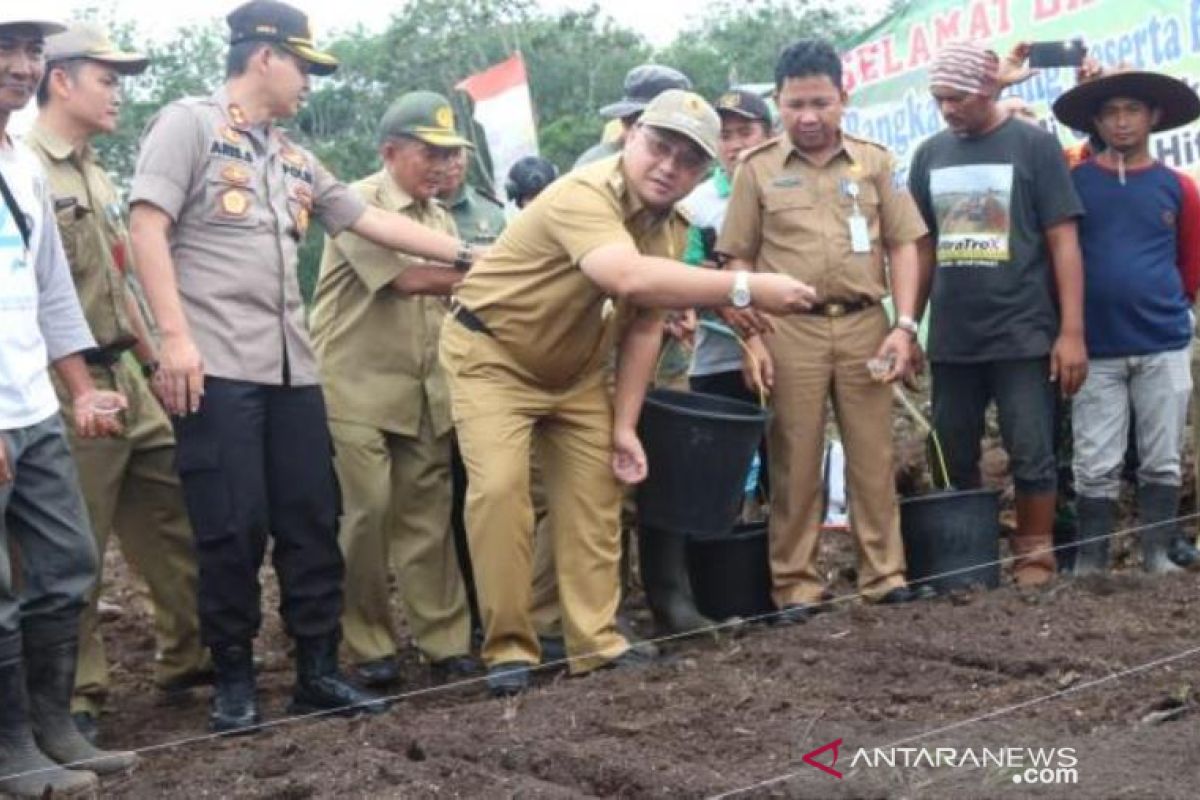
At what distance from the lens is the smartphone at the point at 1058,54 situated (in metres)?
7.39

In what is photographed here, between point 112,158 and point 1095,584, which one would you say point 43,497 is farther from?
point 112,158

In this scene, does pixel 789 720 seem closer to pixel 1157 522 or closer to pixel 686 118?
pixel 686 118

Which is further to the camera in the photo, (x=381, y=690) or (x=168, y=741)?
(x=381, y=690)

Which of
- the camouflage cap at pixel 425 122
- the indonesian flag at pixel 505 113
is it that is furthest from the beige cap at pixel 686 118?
the indonesian flag at pixel 505 113

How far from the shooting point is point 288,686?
640cm

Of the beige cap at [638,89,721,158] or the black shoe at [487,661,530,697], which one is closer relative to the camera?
the beige cap at [638,89,721,158]

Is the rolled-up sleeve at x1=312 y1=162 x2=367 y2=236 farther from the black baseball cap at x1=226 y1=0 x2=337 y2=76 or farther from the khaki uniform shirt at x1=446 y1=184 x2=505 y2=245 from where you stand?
the khaki uniform shirt at x1=446 y1=184 x2=505 y2=245

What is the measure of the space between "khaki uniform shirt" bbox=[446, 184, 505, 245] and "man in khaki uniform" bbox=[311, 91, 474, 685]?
576 millimetres

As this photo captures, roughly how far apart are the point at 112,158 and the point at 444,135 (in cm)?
1998

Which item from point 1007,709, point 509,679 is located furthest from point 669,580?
point 1007,709

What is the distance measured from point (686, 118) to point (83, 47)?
6.04 feet

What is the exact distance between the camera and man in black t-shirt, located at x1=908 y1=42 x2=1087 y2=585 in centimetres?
672

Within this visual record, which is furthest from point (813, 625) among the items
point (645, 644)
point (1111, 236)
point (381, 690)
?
point (1111, 236)

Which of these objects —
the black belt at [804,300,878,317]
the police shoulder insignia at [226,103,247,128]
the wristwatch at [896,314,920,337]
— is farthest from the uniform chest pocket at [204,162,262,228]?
the wristwatch at [896,314,920,337]
